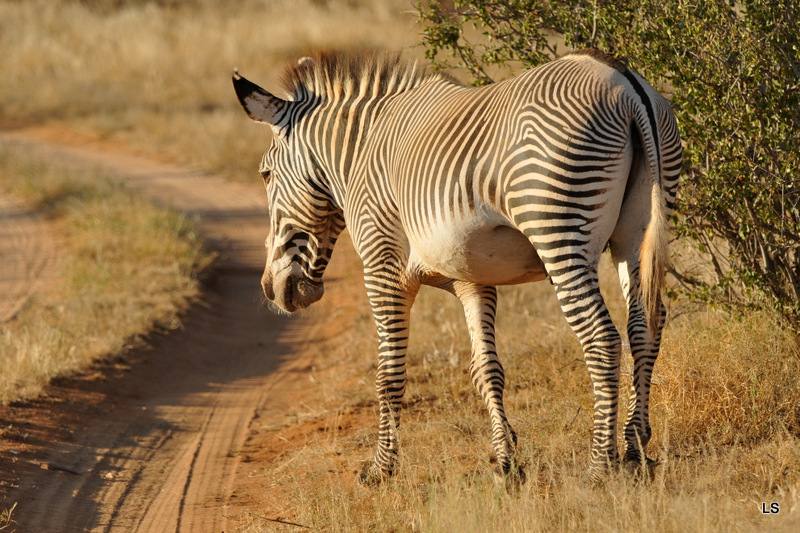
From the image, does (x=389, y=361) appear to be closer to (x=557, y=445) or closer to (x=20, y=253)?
(x=557, y=445)

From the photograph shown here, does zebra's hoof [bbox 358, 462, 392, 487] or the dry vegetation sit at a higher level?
the dry vegetation

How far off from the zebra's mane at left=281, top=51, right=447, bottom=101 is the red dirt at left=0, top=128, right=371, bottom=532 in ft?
7.45

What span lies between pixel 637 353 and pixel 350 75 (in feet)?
8.56

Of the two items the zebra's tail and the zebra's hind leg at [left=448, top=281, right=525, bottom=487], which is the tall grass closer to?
the zebra's hind leg at [left=448, top=281, right=525, bottom=487]

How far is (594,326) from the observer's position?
4.02 meters

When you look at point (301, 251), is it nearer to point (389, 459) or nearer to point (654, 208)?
point (389, 459)

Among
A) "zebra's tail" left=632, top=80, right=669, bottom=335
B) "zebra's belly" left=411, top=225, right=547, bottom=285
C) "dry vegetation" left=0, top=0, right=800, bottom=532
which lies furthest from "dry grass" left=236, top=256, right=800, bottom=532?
"zebra's belly" left=411, top=225, right=547, bottom=285

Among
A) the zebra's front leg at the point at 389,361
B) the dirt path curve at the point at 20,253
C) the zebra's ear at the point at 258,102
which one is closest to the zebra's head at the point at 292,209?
the zebra's ear at the point at 258,102

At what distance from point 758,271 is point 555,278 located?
229 centimetres

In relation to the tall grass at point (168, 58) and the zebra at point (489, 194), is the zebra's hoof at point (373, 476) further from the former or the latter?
the tall grass at point (168, 58)

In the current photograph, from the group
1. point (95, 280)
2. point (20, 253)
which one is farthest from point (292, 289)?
point (20, 253)

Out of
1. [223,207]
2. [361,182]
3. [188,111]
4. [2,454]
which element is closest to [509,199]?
[361,182]

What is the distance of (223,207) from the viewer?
46.7 feet

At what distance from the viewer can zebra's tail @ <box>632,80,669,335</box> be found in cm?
394
